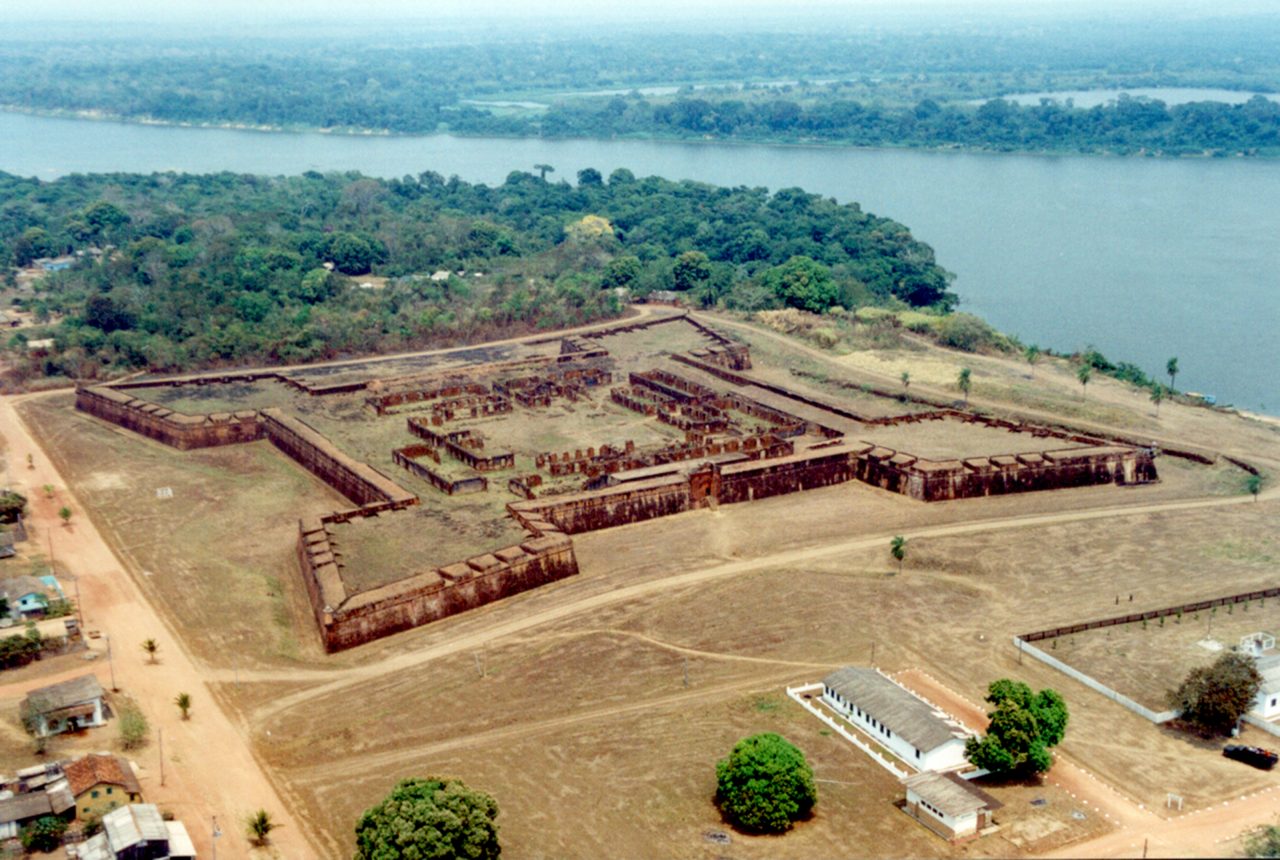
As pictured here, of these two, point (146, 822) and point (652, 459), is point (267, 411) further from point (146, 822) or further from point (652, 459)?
point (146, 822)

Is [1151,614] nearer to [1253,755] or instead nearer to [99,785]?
[1253,755]

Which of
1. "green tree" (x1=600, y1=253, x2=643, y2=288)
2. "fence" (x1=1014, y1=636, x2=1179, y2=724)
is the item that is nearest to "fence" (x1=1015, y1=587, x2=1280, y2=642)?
"fence" (x1=1014, y1=636, x2=1179, y2=724)

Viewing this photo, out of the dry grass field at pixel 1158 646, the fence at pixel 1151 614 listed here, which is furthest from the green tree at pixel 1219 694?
the fence at pixel 1151 614

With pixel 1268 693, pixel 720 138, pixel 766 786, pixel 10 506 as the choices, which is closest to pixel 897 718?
pixel 766 786

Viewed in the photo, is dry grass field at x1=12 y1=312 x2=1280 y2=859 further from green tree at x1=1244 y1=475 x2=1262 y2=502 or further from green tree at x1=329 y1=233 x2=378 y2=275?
green tree at x1=329 y1=233 x2=378 y2=275

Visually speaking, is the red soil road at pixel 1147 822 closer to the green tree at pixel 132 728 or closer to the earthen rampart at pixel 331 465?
the green tree at pixel 132 728
